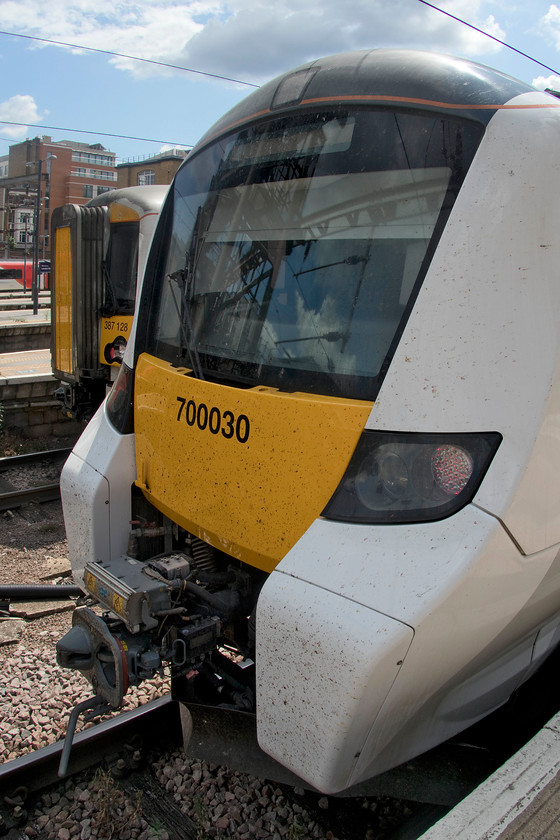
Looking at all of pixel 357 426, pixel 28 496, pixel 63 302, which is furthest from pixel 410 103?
pixel 63 302

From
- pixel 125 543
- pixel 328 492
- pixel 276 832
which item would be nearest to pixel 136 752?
pixel 276 832

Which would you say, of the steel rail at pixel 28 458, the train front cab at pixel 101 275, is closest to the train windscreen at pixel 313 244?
the train front cab at pixel 101 275

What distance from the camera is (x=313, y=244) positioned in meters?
2.46

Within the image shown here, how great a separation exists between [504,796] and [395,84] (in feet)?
7.34

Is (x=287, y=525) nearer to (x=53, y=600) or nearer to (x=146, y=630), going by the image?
(x=146, y=630)

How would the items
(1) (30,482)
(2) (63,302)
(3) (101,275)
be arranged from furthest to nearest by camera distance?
(2) (63,302), (3) (101,275), (1) (30,482)

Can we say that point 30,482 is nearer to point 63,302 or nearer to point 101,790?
point 63,302

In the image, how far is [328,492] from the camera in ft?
7.01

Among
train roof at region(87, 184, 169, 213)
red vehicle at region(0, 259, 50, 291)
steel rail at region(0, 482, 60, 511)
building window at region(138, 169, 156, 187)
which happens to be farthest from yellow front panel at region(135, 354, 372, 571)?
building window at region(138, 169, 156, 187)

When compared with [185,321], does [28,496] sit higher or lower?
lower

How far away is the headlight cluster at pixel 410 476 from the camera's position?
6.28 ft

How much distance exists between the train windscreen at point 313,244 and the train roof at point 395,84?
5cm

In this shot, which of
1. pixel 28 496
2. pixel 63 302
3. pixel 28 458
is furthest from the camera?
pixel 63 302

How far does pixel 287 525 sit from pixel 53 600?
122 inches
